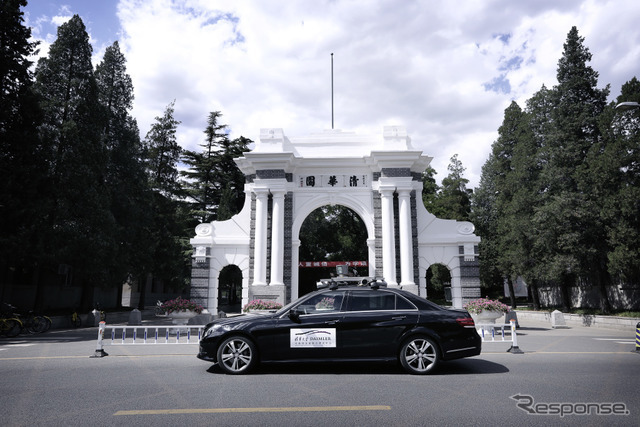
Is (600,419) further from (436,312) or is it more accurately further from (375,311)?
(375,311)

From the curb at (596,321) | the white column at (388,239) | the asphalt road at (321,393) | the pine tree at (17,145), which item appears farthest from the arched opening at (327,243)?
the asphalt road at (321,393)

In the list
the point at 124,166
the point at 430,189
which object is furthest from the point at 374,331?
the point at 430,189

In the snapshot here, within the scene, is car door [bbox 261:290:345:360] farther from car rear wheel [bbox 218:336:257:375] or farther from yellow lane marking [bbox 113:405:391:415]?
yellow lane marking [bbox 113:405:391:415]

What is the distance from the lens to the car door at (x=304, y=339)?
7.11m

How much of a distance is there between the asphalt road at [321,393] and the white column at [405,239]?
10237 millimetres

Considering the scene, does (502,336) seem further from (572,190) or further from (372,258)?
(572,190)

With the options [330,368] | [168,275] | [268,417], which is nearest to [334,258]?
[168,275]

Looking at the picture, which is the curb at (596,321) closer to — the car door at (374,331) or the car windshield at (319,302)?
the car door at (374,331)

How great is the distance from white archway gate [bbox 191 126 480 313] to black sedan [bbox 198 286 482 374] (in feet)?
38.8

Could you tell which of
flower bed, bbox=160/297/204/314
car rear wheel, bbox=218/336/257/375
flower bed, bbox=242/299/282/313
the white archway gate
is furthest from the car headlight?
the white archway gate

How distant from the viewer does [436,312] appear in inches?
288

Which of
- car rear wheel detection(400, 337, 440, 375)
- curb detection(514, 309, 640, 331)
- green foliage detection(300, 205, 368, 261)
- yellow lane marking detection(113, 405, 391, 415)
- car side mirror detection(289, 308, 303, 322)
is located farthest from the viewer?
green foliage detection(300, 205, 368, 261)

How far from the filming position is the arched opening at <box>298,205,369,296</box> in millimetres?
35281

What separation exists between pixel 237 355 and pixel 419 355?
3.04 meters
